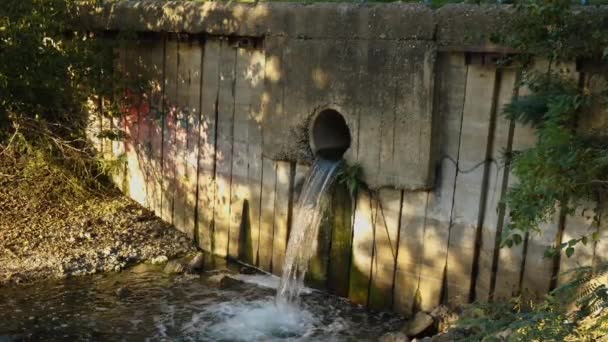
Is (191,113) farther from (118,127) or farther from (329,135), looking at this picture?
(329,135)

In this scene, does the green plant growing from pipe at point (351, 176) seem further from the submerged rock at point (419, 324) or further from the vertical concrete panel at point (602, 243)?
the vertical concrete panel at point (602, 243)

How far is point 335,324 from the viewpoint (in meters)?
6.44

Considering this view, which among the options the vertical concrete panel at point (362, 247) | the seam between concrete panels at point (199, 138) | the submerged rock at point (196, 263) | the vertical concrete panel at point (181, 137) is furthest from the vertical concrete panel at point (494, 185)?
the vertical concrete panel at point (181, 137)

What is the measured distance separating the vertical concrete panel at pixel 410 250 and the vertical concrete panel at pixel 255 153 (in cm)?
194

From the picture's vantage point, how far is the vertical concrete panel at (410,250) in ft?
20.4

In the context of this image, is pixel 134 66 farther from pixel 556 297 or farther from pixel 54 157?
pixel 556 297

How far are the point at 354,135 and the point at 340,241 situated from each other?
116 centimetres

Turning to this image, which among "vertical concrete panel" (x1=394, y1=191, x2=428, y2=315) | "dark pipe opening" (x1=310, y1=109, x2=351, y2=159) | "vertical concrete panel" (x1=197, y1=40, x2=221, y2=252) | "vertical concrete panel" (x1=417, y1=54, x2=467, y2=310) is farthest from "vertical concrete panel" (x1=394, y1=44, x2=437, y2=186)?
"vertical concrete panel" (x1=197, y1=40, x2=221, y2=252)

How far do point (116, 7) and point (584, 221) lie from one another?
20.3 ft

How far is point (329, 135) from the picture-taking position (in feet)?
23.7

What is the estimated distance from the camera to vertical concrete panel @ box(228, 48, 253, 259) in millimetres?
7527

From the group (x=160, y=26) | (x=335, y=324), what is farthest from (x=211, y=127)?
(x=335, y=324)

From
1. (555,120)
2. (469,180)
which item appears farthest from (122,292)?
(555,120)

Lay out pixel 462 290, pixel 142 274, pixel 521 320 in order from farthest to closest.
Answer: pixel 142 274, pixel 462 290, pixel 521 320
